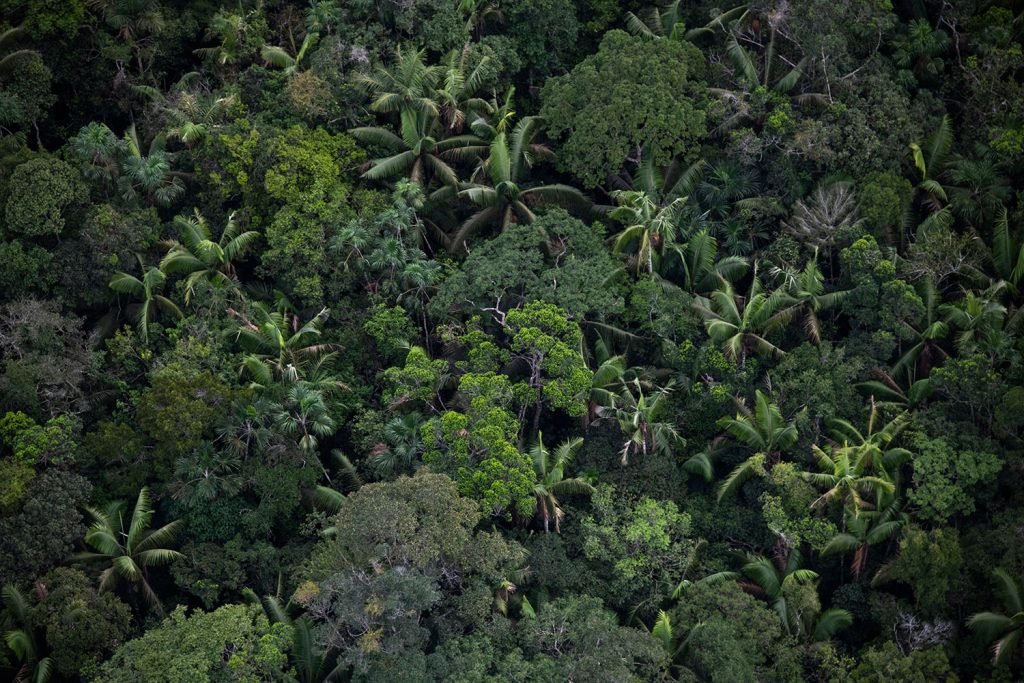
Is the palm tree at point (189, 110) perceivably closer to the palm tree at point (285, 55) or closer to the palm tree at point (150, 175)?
the palm tree at point (150, 175)

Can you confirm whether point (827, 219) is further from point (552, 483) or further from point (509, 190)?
point (552, 483)

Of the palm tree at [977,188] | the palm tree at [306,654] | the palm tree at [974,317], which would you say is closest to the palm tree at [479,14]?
the palm tree at [977,188]

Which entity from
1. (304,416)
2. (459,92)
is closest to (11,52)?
(459,92)

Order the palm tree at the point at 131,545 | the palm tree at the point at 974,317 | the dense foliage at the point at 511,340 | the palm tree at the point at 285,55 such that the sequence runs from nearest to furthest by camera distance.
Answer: the dense foliage at the point at 511,340
the palm tree at the point at 131,545
the palm tree at the point at 974,317
the palm tree at the point at 285,55

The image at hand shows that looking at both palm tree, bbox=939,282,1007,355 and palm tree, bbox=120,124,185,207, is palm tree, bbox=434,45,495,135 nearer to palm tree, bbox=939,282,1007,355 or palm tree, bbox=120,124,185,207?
palm tree, bbox=120,124,185,207

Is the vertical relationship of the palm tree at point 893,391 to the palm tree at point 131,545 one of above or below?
above

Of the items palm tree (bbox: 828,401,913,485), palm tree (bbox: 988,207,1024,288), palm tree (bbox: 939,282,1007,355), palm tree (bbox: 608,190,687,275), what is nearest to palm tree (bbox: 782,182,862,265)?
palm tree (bbox: 608,190,687,275)

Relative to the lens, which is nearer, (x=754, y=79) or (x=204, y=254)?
(x=204, y=254)
